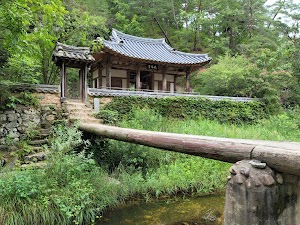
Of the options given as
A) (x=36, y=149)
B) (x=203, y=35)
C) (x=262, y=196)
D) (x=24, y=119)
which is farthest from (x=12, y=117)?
(x=203, y=35)

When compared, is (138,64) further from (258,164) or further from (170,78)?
(258,164)

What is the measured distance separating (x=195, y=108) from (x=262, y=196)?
10.9 metres

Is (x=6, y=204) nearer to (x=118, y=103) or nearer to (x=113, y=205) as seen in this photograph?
(x=113, y=205)

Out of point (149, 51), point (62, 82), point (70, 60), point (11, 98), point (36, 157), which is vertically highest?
point (149, 51)

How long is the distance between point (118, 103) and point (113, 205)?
6.41 metres

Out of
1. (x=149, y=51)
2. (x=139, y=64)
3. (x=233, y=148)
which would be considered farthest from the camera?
(x=149, y=51)

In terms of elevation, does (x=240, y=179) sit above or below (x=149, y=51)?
below

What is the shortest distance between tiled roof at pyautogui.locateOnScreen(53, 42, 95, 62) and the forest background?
1.24 feet

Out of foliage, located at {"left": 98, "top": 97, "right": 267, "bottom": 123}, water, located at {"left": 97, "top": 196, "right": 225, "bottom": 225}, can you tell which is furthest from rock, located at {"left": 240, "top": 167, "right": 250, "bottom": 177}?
foliage, located at {"left": 98, "top": 97, "right": 267, "bottom": 123}

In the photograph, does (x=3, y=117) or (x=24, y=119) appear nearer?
(x=3, y=117)

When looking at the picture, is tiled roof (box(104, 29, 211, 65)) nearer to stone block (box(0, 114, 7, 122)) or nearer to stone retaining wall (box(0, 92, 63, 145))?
stone retaining wall (box(0, 92, 63, 145))

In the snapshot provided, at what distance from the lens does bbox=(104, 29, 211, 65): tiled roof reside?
48.5 feet

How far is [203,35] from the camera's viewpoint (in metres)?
24.2

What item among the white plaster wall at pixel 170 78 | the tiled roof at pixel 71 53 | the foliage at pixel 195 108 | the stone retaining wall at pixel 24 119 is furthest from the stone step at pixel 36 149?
the white plaster wall at pixel 170 78
